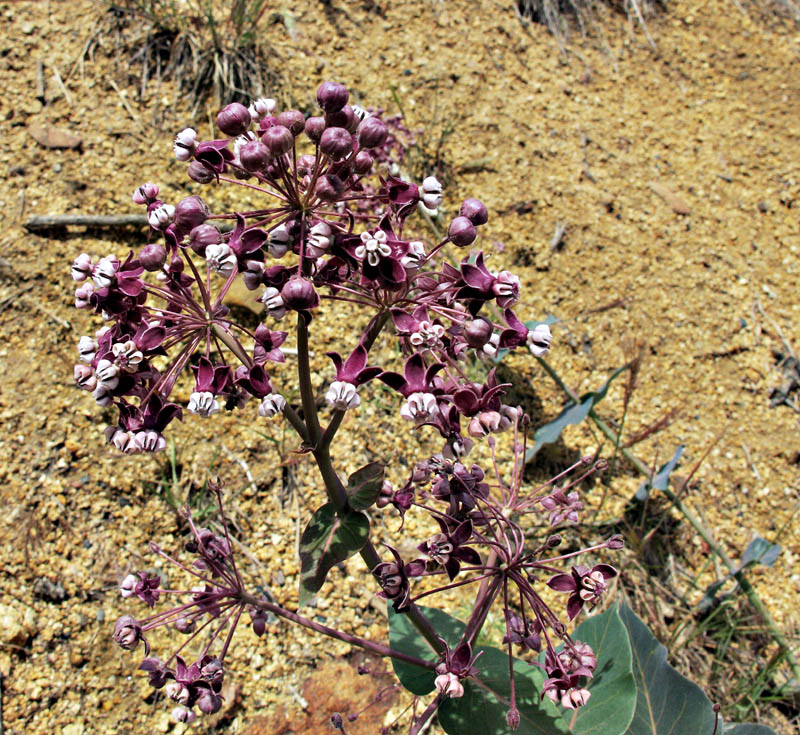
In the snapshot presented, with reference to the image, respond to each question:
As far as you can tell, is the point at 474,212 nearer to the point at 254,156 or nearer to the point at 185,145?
the point at 254,156

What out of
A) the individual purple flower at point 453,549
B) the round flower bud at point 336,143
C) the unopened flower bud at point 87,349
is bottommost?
the individual purple flower at point 453,549

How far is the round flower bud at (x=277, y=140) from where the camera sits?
2.08 meters

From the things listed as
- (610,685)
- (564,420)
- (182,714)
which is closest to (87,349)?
(182,714)

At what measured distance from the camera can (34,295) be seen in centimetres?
435

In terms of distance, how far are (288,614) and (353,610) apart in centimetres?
126

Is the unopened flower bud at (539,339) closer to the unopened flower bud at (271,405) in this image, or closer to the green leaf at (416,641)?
the unopened flower bud at (271,405)

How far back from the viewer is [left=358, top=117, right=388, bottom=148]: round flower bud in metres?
2.17

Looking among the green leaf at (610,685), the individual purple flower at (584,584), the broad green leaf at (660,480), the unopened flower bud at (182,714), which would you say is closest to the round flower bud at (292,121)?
the individual purple flower at (584,584)

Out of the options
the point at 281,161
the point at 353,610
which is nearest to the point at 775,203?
the point at 353,610

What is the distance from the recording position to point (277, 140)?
6.82 ft

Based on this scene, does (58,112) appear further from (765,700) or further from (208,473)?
(765,700)

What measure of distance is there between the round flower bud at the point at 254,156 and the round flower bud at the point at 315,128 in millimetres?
172

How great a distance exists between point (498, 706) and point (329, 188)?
6.68 feet

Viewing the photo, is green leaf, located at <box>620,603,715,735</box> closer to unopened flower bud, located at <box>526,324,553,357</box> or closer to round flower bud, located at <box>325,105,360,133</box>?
unopened flower bud, located at <box>526,324,553,357</box>
